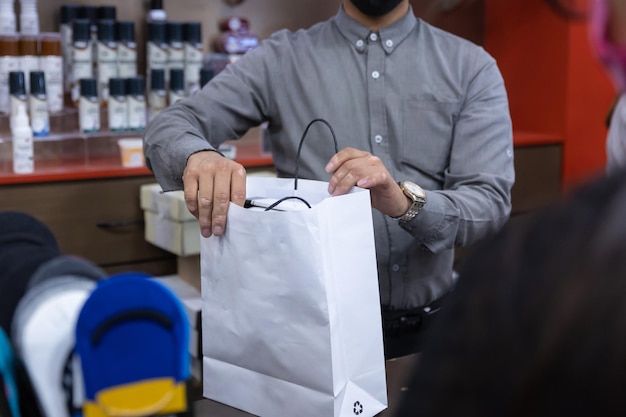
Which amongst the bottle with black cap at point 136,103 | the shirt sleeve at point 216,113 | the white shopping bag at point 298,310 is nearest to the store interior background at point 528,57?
the bottle with black cap at point 136,103

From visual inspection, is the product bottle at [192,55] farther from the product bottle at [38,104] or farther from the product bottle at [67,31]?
the product bottle at [38,104]

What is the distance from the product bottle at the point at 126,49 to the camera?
7.95 ft

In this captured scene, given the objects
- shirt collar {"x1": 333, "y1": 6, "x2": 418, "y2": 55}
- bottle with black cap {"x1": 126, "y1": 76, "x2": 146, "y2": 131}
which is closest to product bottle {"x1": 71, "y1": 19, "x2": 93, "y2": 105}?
bottle with black cap {"x1": 126, "y1": 76, "x2": 146, "y2": 131}

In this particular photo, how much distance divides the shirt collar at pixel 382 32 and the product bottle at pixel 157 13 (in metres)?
1.18

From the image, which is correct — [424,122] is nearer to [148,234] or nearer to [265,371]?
[265,371]

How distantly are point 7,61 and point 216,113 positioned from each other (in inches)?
41.9

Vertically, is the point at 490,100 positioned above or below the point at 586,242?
below

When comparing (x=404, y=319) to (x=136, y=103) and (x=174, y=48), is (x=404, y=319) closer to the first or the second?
(x=136, y=103)

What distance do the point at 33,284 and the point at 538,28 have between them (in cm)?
288

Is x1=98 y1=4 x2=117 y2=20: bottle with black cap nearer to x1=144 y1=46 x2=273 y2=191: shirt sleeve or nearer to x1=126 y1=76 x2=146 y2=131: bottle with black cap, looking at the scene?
x1=126 y1=76 x2=146 y2=131: bottle with black cap

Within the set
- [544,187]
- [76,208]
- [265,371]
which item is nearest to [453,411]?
[265,371]

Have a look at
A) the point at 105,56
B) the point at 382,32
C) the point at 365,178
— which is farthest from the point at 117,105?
the point at 365,178

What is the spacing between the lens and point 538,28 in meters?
3.12

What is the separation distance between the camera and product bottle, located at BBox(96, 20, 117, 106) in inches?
93.8
